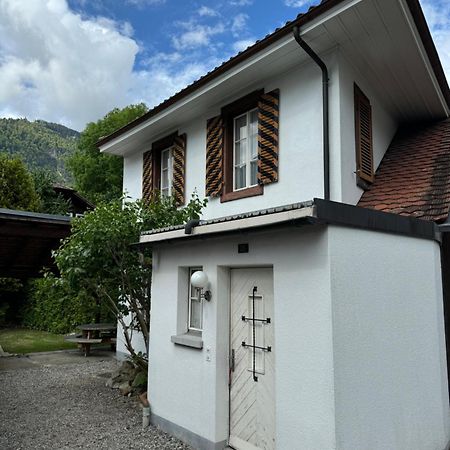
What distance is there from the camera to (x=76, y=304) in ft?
51.1

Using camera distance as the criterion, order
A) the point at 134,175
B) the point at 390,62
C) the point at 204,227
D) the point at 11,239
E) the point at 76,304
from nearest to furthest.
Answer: the point at 204,227, the point at 390,62, the point at 11,239, the point at 134,175, the point at 76,304

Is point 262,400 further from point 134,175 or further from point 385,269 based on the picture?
point 134,175

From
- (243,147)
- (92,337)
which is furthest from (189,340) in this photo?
(92,337)

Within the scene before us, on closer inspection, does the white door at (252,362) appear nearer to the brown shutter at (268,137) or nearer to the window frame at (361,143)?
the brown shutter at (268,137)

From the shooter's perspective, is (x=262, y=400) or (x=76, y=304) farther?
(x=76, y=304)

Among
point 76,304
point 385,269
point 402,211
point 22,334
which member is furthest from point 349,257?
point 22,334

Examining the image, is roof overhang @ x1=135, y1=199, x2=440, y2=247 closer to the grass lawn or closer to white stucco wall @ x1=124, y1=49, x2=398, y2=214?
white stucco wall @ x1=124, y1=49, x2=398, y2=214

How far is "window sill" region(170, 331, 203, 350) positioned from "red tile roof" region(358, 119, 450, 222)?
3.46 m

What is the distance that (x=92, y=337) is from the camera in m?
12.3

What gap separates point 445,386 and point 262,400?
2.65 meters

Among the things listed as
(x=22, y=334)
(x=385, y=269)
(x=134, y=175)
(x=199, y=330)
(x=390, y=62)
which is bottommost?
(x=22, y=334)

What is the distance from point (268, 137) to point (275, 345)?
402cm

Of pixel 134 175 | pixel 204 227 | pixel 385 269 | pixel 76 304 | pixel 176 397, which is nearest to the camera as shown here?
pixel 385 269

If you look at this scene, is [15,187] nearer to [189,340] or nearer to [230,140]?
[230,140]
